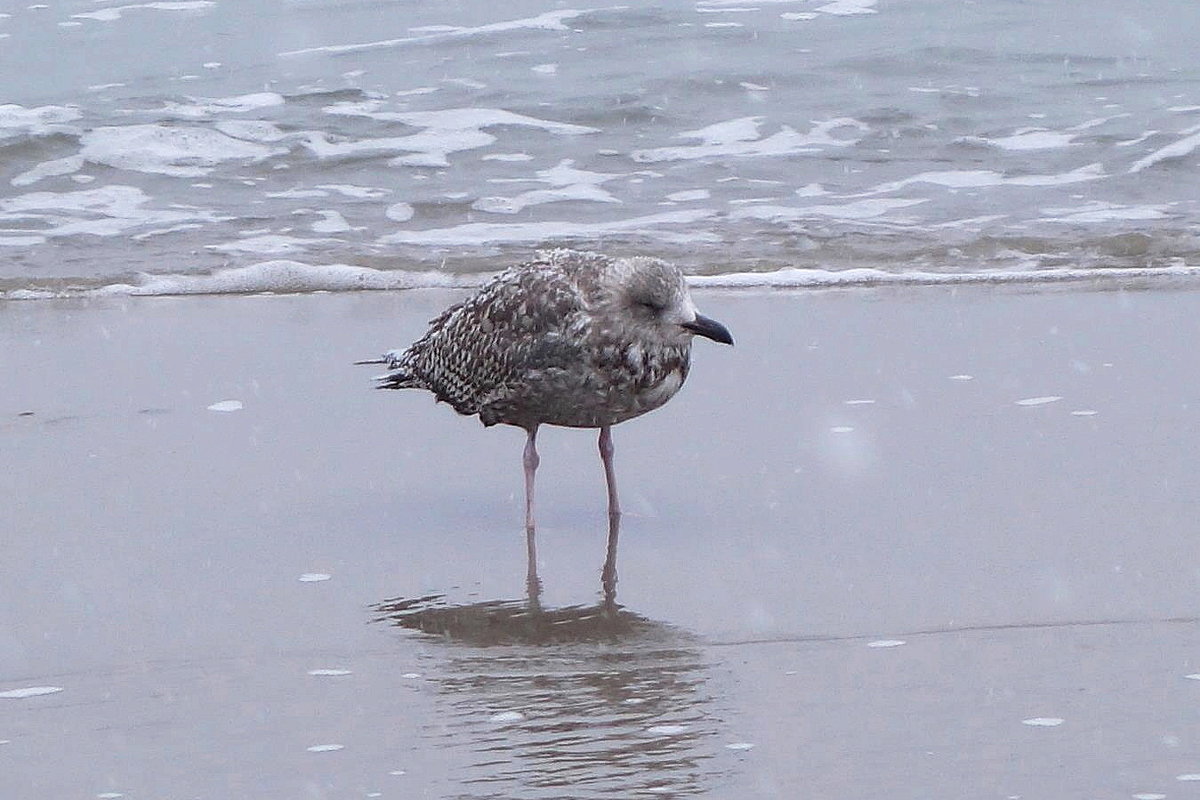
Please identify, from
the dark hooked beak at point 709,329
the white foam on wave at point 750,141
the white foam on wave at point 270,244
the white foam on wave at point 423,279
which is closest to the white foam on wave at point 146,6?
the white foam on wave at point 750,141

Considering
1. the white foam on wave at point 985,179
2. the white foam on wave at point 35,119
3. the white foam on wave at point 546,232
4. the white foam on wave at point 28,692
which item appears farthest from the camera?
the white foam on wave at point 35,119

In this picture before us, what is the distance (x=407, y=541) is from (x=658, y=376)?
92 centimetres

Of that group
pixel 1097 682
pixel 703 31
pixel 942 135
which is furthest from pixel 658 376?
pixel 703 31

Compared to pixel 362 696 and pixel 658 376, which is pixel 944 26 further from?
pixel 362 696

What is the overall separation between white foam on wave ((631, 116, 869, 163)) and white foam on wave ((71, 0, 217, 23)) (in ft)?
24.4

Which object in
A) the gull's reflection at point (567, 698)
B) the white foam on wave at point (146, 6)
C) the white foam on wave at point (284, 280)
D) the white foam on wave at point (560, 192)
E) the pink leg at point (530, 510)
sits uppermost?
the white foam on wave at point (146, 6)

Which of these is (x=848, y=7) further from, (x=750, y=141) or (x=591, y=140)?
(x=591, y=140)

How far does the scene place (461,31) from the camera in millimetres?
18391

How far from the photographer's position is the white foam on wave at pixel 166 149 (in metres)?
13.4

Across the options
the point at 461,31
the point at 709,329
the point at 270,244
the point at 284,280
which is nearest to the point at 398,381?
the point at 709,329

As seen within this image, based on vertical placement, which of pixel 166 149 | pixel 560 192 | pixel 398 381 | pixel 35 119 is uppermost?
pixel 35 119

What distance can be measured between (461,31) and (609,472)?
1286cm

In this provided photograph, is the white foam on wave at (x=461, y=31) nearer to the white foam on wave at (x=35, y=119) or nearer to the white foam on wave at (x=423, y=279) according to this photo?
the white foam on wave at (x=35, y=119)

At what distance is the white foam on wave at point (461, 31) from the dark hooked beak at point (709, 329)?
12.5m
